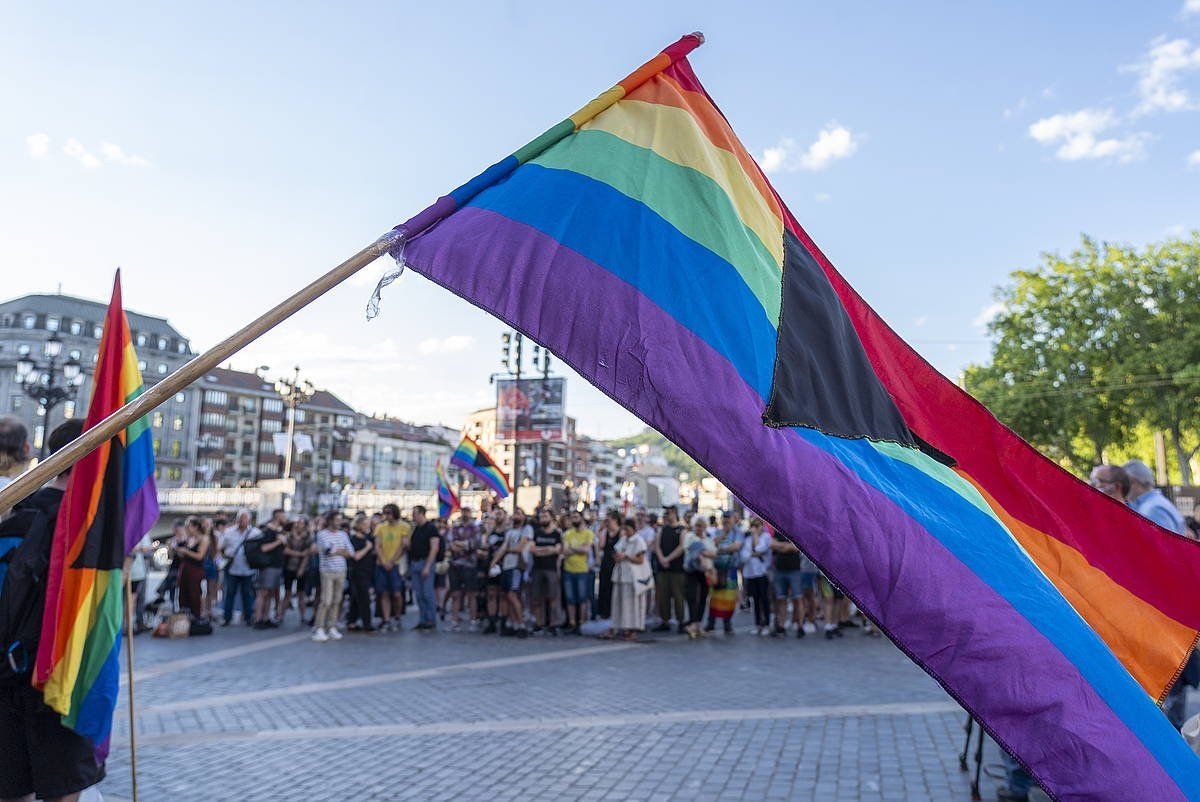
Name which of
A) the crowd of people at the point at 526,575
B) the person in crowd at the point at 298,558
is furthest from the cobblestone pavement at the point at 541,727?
the person in crowd at the point at 298,558

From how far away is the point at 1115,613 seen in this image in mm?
3244

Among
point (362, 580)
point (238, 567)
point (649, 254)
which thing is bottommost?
point (362, 580)

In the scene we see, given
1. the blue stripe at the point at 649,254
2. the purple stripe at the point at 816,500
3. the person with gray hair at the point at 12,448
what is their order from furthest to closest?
the person with gray hair at the point at 12,448 < the blue stripe at the point at 649,254 < the purple stripe at the point at 816,500

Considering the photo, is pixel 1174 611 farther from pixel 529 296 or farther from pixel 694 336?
pixel 529 296

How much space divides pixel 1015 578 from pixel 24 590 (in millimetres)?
3777

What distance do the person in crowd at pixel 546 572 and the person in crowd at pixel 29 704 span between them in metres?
10.8

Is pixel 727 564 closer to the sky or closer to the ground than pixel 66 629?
closer to the ground

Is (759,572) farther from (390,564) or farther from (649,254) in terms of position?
(649,254)

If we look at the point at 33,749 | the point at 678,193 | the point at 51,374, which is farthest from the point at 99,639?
the point at 51,374

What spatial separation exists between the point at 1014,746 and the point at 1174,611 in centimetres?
167

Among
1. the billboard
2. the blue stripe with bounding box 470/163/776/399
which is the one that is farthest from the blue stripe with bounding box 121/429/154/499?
the billboard

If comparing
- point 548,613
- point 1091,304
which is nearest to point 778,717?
point 548,613

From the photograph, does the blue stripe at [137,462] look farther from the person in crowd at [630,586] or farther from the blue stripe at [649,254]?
the person in crowd at [630,586]

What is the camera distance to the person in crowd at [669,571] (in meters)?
14.8
